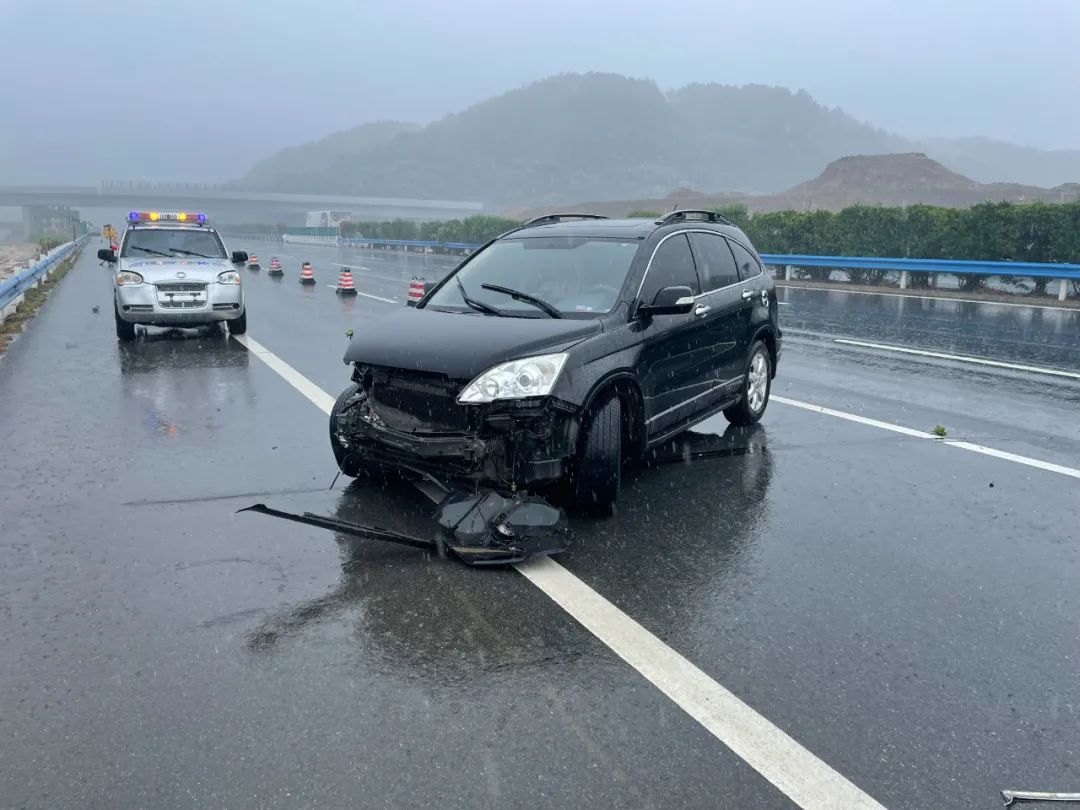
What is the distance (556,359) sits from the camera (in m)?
5.29

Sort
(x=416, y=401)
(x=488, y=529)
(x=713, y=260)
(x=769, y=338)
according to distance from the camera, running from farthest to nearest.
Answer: (x=769, y=338), (x=713, y=260), (x=416, y=401), (x=488, y=529)

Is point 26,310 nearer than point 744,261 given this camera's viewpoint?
No

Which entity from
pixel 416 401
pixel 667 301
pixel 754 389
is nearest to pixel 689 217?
pixel 754 389

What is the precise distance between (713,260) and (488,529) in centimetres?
365

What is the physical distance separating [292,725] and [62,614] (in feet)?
5.20

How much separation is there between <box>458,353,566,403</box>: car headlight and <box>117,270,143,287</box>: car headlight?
1005 centimetres

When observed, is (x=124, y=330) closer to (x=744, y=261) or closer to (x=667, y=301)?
(x=744, y=261)

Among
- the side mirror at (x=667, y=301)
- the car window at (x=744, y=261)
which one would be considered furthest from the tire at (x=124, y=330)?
the side mirror at (x=667, y=301)

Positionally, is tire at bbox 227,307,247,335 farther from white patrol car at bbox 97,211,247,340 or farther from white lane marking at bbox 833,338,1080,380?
white lane marking at bbox 833,338,1080,380


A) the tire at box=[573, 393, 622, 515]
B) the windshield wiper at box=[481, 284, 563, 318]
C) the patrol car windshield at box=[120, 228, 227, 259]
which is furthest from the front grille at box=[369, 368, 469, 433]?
the patrol car windshield at box=[120, 228, 227, 259]

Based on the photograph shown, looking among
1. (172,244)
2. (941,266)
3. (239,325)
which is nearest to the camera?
(239,325)

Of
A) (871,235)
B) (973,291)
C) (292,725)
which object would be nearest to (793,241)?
(871,235)

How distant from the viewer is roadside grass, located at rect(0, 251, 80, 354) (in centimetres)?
1423

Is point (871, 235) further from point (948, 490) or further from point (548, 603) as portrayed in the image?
point (548, 603)
